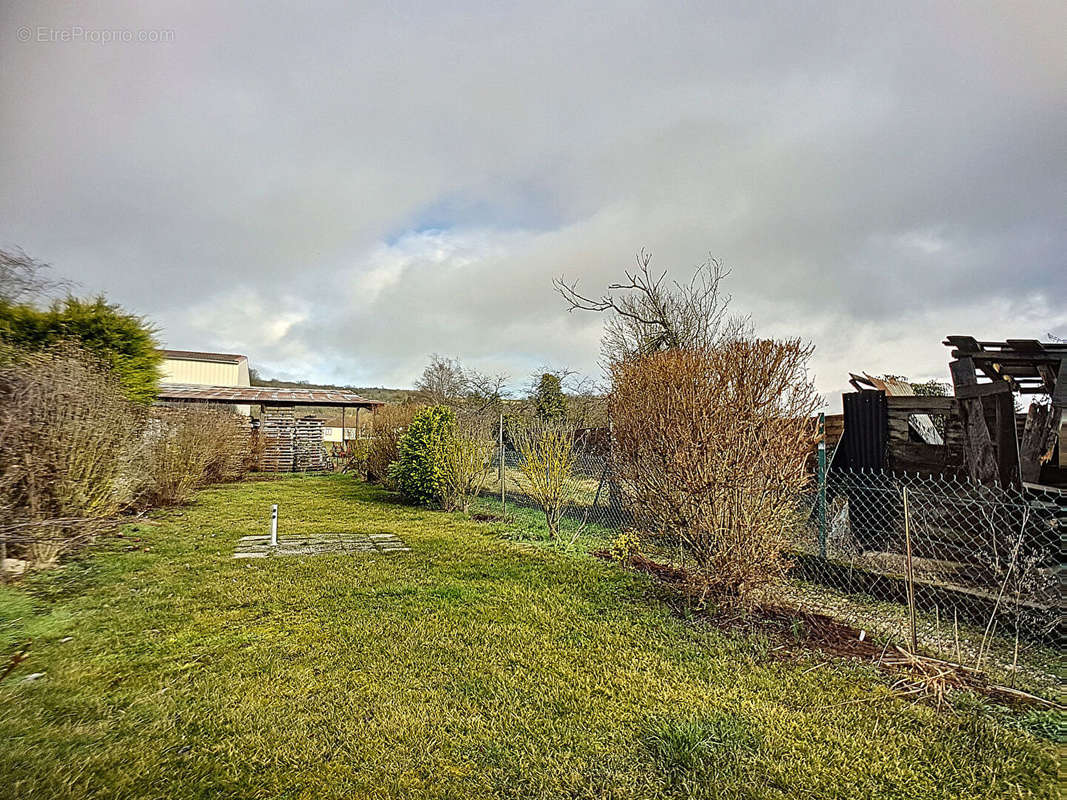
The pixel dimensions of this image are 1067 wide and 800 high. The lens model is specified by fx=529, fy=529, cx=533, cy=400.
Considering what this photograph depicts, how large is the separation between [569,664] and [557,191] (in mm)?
5782

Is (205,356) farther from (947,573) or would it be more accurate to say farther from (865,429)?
(947,573)

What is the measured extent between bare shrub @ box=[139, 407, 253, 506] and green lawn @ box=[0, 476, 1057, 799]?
4409 millimetres

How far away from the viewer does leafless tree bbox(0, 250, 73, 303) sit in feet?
13.5

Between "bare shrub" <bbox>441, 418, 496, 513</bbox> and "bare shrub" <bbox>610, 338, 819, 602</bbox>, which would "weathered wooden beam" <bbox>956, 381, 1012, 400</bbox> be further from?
"bare shrub" <bbox>441, 418, 496, 513</bbox>

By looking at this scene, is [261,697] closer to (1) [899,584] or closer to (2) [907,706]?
(2) [907,706]

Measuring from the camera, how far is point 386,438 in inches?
502

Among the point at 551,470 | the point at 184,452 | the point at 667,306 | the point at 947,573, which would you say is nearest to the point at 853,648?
the point at 947,573

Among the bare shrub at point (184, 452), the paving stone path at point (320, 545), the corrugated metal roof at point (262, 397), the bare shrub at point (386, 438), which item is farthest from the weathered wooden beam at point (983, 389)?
the corrugated metal roof at point (262, 397)

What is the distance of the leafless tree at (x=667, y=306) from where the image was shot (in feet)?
32.8

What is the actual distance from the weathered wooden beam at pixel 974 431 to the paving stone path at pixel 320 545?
250 inches

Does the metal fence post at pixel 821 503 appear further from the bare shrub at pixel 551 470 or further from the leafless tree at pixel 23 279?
the leafless tree at pixel 23 279

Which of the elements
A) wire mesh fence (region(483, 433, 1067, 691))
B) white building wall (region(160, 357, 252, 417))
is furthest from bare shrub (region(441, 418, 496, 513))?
white building wall (region(160, 357, 252, 417))

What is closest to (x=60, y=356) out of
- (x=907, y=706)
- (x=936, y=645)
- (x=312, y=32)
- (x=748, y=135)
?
(x=312, y=32)

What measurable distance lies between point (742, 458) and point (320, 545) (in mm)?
5225
